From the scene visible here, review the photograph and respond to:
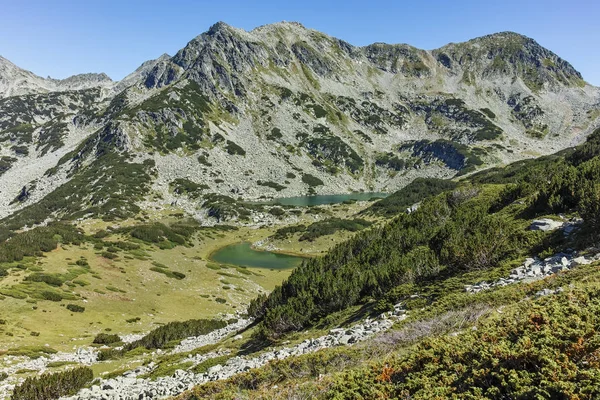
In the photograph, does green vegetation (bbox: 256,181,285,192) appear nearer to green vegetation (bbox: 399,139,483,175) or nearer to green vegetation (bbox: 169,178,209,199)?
green vegetation (bbox: 169,178,209,199)

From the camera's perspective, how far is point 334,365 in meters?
12.9

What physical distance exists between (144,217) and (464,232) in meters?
96.9

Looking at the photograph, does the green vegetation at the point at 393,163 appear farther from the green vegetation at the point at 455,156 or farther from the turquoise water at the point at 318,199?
the turquoise water at the point at 318,199

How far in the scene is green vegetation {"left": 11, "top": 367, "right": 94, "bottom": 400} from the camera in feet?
57.7

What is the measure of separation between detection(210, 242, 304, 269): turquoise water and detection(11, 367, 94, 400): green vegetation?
173 feet


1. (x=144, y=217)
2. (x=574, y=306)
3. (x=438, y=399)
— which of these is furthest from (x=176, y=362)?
(x=144, y=217)

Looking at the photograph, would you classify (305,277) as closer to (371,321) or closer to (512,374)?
(371,321)

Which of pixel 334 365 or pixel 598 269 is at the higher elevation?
pixel 598 269

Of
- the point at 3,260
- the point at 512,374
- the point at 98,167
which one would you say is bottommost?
the point at 512,374

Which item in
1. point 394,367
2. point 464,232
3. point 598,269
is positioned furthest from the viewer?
point 464,232

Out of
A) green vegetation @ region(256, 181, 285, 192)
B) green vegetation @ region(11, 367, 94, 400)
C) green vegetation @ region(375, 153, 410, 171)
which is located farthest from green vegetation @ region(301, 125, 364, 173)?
green vegetation @ region(11, 367, 94, 400)

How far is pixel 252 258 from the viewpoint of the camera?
79.0m

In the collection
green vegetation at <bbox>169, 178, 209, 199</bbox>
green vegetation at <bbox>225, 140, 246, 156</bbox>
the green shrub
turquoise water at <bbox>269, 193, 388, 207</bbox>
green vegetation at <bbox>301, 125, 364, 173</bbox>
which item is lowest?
the green shrub

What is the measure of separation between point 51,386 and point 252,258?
199 feet
